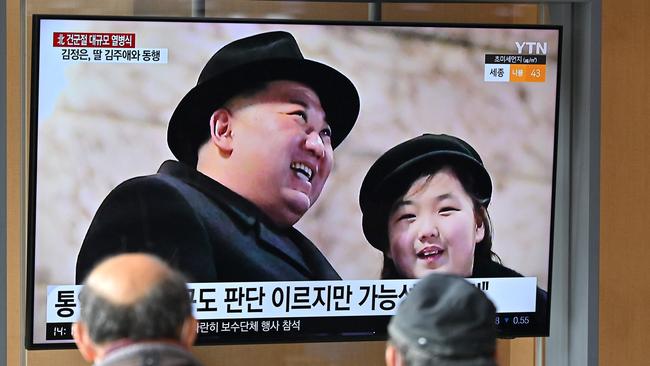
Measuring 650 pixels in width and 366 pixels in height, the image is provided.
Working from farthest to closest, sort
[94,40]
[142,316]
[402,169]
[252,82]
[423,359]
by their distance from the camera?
[402,169] → [252,82] → [94,40] → [423,359] → [142,316]

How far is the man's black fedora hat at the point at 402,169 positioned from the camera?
3.99 meters

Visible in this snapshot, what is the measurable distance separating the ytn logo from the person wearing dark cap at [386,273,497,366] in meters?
2.31

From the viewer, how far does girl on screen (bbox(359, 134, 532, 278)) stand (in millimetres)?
4004

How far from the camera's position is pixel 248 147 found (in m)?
3.89

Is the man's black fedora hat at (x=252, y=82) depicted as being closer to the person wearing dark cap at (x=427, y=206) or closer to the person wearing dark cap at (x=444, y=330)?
the person wearing dark cap at (x=427, y=206)

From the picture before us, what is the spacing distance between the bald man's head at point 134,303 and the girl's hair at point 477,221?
2319 mm

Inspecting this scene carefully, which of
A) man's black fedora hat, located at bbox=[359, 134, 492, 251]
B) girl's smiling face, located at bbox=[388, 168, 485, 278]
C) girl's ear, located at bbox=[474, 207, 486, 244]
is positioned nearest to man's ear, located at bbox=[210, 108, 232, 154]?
man's black fedora hat, located at bbox=[359, 134, 492, 251]

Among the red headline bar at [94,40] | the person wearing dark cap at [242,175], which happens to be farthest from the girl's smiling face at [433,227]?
the red headline bar at [94,40]

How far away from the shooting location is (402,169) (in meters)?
4.02

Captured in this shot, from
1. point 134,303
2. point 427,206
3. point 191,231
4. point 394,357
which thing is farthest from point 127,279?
point 427,206

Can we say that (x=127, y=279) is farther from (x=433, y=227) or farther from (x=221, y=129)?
(x=433, y=227)

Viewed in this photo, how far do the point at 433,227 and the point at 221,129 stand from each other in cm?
85

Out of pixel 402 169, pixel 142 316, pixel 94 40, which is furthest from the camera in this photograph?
pixel 402 169

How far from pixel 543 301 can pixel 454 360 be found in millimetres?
2454
